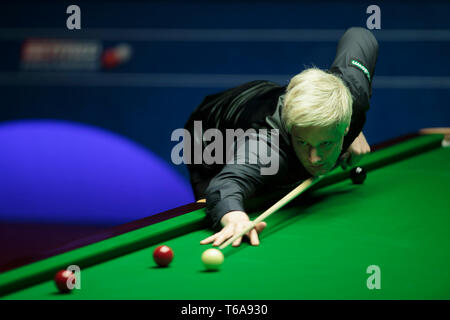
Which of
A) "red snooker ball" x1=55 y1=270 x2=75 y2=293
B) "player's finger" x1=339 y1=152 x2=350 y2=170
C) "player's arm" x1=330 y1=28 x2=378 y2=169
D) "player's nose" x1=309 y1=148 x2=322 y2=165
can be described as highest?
"player's arm" x1=330 y1=28 x2=378 y2=169

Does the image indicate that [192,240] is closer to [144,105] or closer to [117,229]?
[117,229]

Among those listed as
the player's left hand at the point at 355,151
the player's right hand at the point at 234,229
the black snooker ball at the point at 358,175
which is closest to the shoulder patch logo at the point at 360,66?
the player's left hand at the point at 355,151

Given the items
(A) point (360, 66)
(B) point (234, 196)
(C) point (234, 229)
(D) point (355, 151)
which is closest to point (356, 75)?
(A) point (360, 66)

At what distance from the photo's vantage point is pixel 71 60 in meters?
6.56

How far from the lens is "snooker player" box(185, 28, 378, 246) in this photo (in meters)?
2.27

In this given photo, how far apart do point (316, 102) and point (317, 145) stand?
0.61 feet

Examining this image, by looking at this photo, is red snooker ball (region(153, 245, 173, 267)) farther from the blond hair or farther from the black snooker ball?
the black snooker ball

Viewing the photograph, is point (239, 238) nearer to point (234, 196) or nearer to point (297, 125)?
point (234, 196)

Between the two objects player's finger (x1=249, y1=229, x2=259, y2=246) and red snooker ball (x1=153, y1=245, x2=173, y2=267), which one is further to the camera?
player's finger (x1=249, y1=229, x2=259, y2=246)

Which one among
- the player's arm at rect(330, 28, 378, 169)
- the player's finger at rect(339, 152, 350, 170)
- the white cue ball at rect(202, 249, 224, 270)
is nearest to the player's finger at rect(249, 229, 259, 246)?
the white cue ball at rect(202, 249, 224, 270)

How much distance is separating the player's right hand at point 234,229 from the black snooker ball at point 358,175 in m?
1.12

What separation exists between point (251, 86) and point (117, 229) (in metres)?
1.50

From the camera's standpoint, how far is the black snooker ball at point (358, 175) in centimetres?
312
